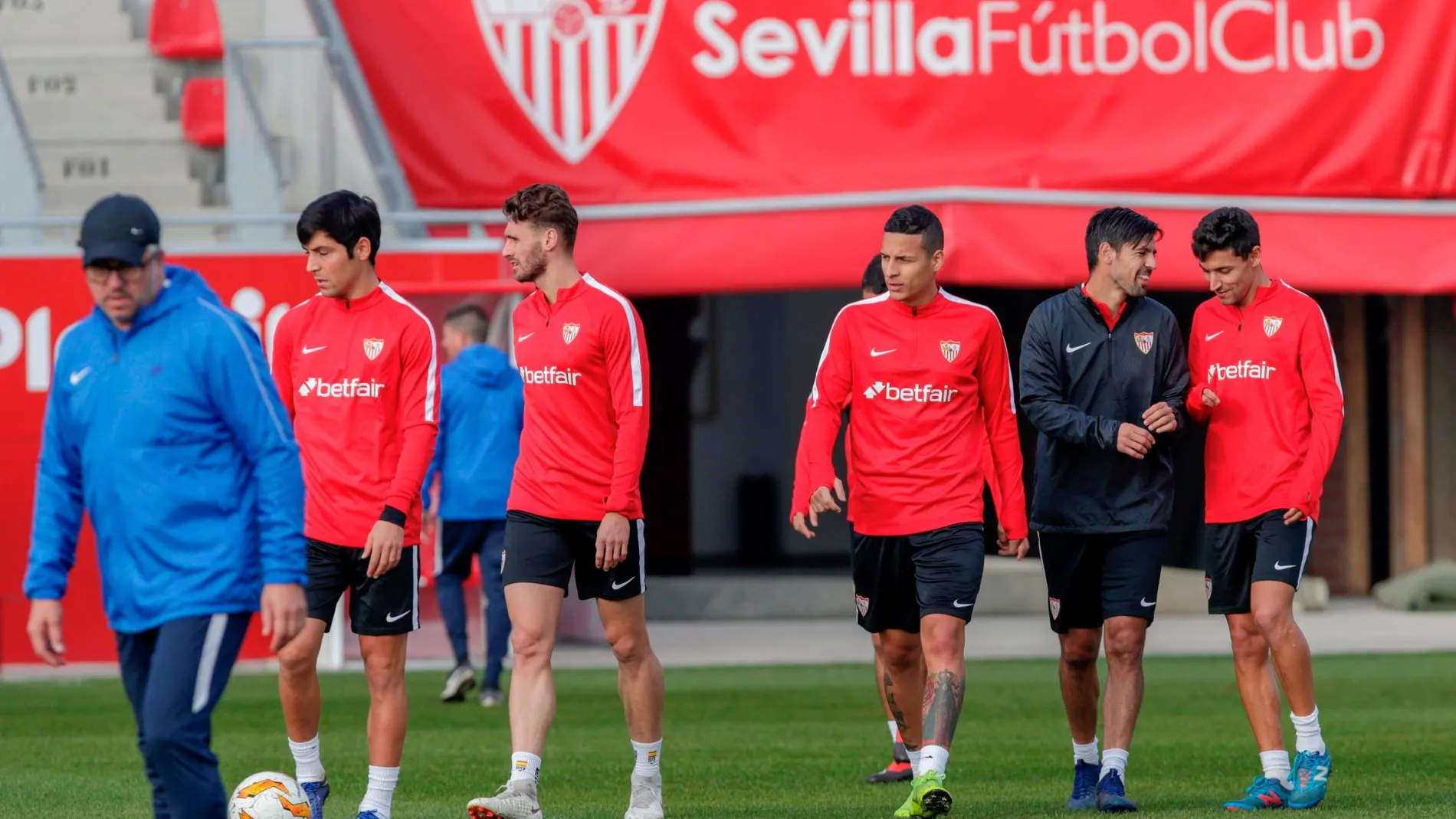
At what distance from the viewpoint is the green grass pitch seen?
7543 millimetres

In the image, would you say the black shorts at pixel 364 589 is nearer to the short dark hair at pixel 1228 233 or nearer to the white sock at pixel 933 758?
the white sock at pixel 933 758

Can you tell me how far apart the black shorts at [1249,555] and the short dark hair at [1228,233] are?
0.93 metres

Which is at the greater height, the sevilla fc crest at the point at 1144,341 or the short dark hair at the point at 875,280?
the short dark hair at the point at 875,280

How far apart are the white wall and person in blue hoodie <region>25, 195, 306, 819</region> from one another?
1712 cm

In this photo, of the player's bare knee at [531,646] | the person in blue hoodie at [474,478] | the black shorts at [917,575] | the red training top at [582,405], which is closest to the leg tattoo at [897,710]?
the black shorts at [917,575]

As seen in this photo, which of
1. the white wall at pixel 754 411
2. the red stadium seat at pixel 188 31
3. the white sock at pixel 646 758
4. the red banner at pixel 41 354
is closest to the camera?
the white sock at pixel 646 758

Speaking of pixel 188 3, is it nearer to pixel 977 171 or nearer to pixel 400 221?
pixel 400 221

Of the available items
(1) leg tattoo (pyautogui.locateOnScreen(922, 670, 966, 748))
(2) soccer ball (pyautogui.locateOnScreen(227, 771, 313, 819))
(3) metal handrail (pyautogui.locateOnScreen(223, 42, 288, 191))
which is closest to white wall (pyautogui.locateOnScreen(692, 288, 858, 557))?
(3) metal handrail (pyautogui.locateOnScreen(223, 42, 288, 191))

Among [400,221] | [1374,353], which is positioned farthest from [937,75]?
[1374,353]

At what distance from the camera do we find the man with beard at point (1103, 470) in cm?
716

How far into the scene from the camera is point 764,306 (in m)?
22.2

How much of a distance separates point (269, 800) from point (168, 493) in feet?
4.72

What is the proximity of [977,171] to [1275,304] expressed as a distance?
830cm

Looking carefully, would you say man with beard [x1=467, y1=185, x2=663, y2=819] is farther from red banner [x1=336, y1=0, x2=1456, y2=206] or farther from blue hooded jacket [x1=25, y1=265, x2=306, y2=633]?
red banner [x1=336, y1=0, x2=1456, y2=206]
